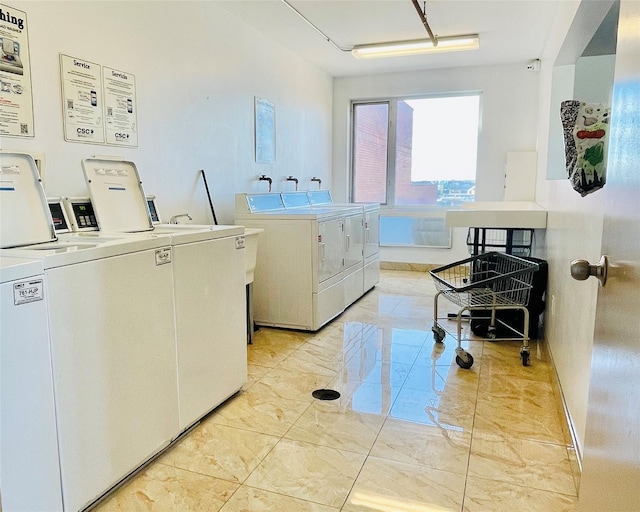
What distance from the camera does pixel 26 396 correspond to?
56.4 inches

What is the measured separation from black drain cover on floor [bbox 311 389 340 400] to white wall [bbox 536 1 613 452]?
46.6 inches

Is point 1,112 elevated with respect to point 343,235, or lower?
elevated

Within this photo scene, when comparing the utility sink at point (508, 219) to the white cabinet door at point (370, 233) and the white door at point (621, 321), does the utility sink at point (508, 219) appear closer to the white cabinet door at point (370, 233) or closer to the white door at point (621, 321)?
the white cabinet door at point (370, 233)

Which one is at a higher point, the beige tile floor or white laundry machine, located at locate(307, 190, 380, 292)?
white laundry machine, located at locate(307, 190, 380, 292)

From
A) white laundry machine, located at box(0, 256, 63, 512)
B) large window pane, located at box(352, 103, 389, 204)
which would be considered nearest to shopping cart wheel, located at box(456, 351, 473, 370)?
white laundry machine, located at box(0, 256, 63, 512)

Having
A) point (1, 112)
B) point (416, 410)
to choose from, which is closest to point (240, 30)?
point (1, 112)

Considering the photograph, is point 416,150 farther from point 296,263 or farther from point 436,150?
point 296,263

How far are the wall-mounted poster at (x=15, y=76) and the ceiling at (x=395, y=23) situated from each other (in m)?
1.85

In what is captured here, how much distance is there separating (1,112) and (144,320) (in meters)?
1.22

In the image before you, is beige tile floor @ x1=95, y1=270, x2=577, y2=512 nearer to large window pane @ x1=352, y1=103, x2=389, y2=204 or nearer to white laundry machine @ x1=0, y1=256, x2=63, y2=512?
white laundry machine @ x1=0, y1=256, x2=63, y2=512

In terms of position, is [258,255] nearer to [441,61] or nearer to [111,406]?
[111,406]

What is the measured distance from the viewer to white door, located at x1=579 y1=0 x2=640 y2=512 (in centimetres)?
83

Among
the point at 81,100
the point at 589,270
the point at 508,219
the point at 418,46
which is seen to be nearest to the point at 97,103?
the point at 81,100

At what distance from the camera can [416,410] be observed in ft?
8.17
